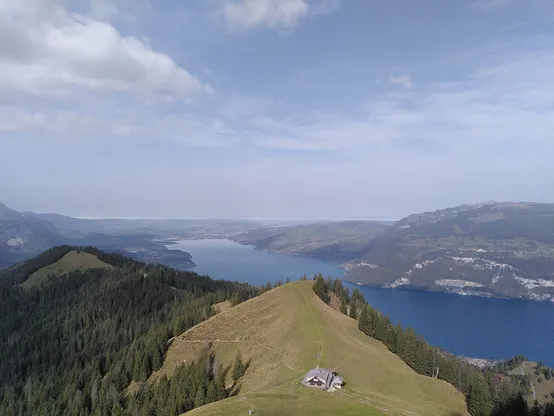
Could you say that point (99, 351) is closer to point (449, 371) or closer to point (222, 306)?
point (222, 306)

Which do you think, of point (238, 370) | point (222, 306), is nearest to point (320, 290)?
point (222, 306)

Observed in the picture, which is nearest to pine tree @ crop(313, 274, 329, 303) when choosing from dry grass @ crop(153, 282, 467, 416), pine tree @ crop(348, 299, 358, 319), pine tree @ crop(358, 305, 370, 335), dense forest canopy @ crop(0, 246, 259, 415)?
dry grass @ crop(153, 282, 467, 416)

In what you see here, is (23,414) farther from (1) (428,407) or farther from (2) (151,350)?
(1) (428,407)

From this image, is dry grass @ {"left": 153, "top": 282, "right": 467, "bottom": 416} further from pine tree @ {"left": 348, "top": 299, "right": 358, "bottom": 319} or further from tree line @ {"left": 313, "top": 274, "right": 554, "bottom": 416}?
pine tree @ {"left": 348, "top": 299, "right": 358, "bottom": 319}

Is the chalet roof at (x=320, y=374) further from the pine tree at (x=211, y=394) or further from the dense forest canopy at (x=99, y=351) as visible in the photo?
the dense forest canopy at (x=99, y=351)

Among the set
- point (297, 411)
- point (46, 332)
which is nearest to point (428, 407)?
point (297, 411)

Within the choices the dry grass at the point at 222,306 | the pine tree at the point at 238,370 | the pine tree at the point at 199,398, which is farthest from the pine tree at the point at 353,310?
the pine tree at the point at 199,398

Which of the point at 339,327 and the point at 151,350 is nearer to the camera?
the point at 339,327
